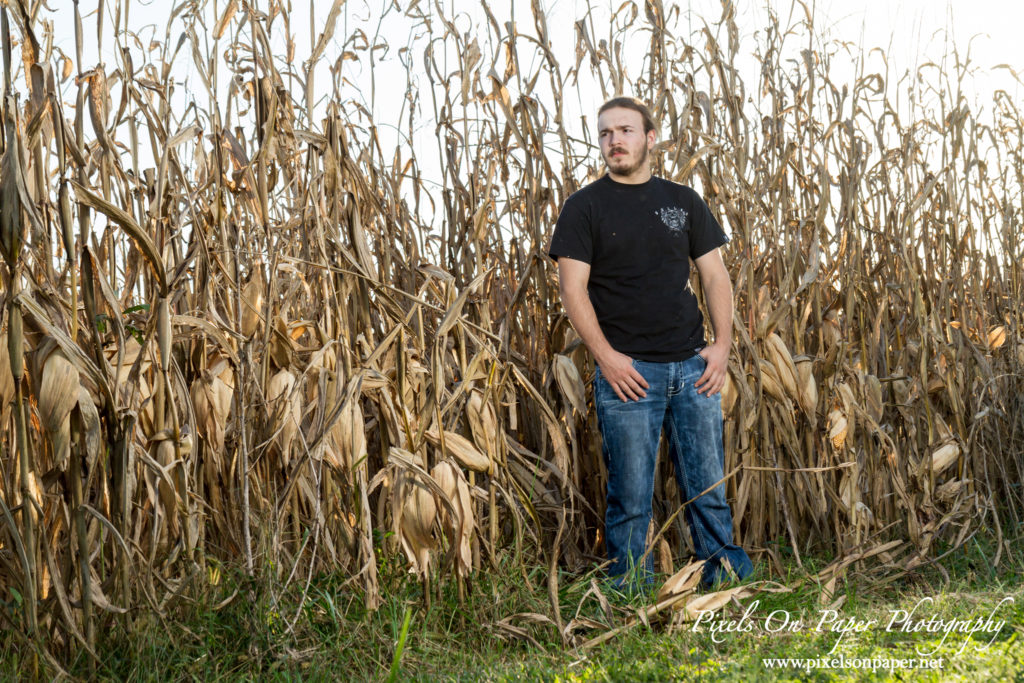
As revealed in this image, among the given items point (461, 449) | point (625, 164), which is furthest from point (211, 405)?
point (625, 164)

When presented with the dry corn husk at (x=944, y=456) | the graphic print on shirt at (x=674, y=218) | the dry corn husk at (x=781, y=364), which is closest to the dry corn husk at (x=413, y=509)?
the graphic print on shirt at (x=674, y=218)

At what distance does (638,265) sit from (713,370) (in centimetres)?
37

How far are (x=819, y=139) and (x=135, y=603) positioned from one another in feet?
8.06

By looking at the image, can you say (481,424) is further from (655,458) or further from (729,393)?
(729,393)

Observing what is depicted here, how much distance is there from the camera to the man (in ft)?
8.20

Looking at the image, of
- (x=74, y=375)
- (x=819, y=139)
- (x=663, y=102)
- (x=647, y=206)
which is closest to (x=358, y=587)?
(x=74, y=375)

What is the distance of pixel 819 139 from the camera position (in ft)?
9.77

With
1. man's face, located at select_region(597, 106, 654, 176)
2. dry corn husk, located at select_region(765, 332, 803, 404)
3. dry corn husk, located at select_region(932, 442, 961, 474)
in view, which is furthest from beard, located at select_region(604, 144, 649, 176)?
dry corn husk, located at select_region(932, 442, 961, 474)

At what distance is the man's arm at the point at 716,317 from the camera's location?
2564mm

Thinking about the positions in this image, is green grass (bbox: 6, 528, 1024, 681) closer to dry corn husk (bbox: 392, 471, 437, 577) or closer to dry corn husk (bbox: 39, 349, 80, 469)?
dry corn husk (bbox: 392, 471, 437, 577)

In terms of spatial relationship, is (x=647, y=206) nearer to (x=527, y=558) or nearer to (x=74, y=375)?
(x=527, y=558)

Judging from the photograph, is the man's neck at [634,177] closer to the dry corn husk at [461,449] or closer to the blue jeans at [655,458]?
the blue jeans at [655,458]

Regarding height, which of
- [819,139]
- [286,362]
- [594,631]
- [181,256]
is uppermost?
[819,139]

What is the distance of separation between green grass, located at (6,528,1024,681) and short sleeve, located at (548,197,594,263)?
873 mm
